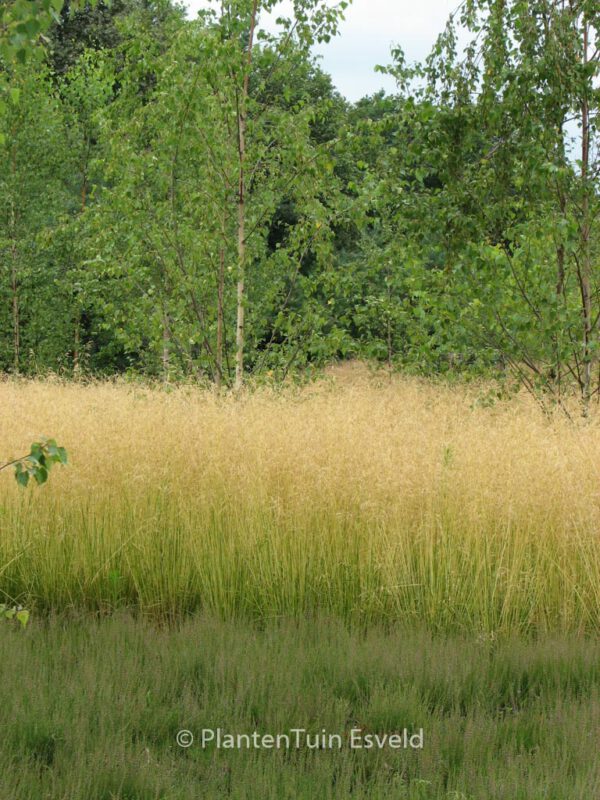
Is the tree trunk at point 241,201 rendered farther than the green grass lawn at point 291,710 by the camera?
Yes

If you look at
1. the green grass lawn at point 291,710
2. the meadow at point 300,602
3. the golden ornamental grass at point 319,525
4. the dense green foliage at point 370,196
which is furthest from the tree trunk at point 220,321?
the green grass lawn at point 291,710

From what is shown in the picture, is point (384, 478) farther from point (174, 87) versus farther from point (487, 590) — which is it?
Answer: point (174, 87)

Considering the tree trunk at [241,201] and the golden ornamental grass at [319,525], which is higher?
the tree trunk at [241,201]

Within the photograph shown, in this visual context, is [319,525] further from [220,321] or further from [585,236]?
[220,321]

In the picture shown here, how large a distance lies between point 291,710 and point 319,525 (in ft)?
5.57

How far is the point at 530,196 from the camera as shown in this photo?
7.73m

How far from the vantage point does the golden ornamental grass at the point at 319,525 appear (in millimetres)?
4621

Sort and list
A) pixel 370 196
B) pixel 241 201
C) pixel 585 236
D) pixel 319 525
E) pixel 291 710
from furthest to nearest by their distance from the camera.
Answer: pixel 241 201, pixel 370 196, pixel 585 236, pixel 319 525, pixel 291 710

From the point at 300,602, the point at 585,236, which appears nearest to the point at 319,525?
the point at 300,602

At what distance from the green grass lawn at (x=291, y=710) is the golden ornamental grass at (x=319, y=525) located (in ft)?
1.32

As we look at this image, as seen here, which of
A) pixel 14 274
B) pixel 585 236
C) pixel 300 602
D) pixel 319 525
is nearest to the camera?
pixel 300 602

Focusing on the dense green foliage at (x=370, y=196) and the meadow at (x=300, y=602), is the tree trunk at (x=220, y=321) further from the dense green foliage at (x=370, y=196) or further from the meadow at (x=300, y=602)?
the meadow at (x=300, y=602)

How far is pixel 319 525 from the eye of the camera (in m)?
5.01

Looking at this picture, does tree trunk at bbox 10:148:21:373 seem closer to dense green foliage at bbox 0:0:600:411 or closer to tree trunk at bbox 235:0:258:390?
dense green foliage at bbox 0:0:600:411
